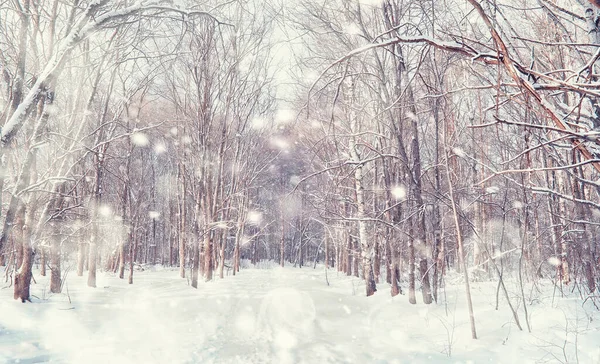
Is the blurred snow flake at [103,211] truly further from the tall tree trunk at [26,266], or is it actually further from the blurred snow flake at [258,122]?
the blurred snow flake at [258,122]

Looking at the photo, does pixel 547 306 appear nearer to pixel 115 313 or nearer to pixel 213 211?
pixel 115 313

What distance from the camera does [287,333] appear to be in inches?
237

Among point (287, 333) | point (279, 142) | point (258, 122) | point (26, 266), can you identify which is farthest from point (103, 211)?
point (287, 333)

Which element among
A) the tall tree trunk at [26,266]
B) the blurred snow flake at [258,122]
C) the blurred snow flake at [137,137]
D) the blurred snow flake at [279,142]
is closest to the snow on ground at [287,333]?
the tall tree trunk at [26,266]

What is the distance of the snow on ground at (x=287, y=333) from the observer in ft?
14.4

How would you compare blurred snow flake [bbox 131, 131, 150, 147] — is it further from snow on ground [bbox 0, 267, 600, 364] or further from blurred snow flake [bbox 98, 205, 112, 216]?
snow on ground [bbox 0, 267, 600, 364]

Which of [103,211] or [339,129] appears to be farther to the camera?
[103,211]

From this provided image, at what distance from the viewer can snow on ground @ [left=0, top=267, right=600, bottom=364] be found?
4402 mm

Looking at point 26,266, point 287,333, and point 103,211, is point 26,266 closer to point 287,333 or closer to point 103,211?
point 287,333

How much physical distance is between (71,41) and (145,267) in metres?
26.9

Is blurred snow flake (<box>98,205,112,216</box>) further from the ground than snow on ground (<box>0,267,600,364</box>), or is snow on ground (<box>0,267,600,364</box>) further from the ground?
blurred snow flake (<box>98,205,112,216</box>)

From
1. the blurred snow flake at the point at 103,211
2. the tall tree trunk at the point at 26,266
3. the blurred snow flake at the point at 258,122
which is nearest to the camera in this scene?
the tall tree trunk at the point at 26,266

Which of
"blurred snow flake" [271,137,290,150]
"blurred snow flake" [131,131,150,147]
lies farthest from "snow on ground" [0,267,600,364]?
"blurred snow flake" [271,137,290,150]

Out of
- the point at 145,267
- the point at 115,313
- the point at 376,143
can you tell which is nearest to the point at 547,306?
the point at 376,143
